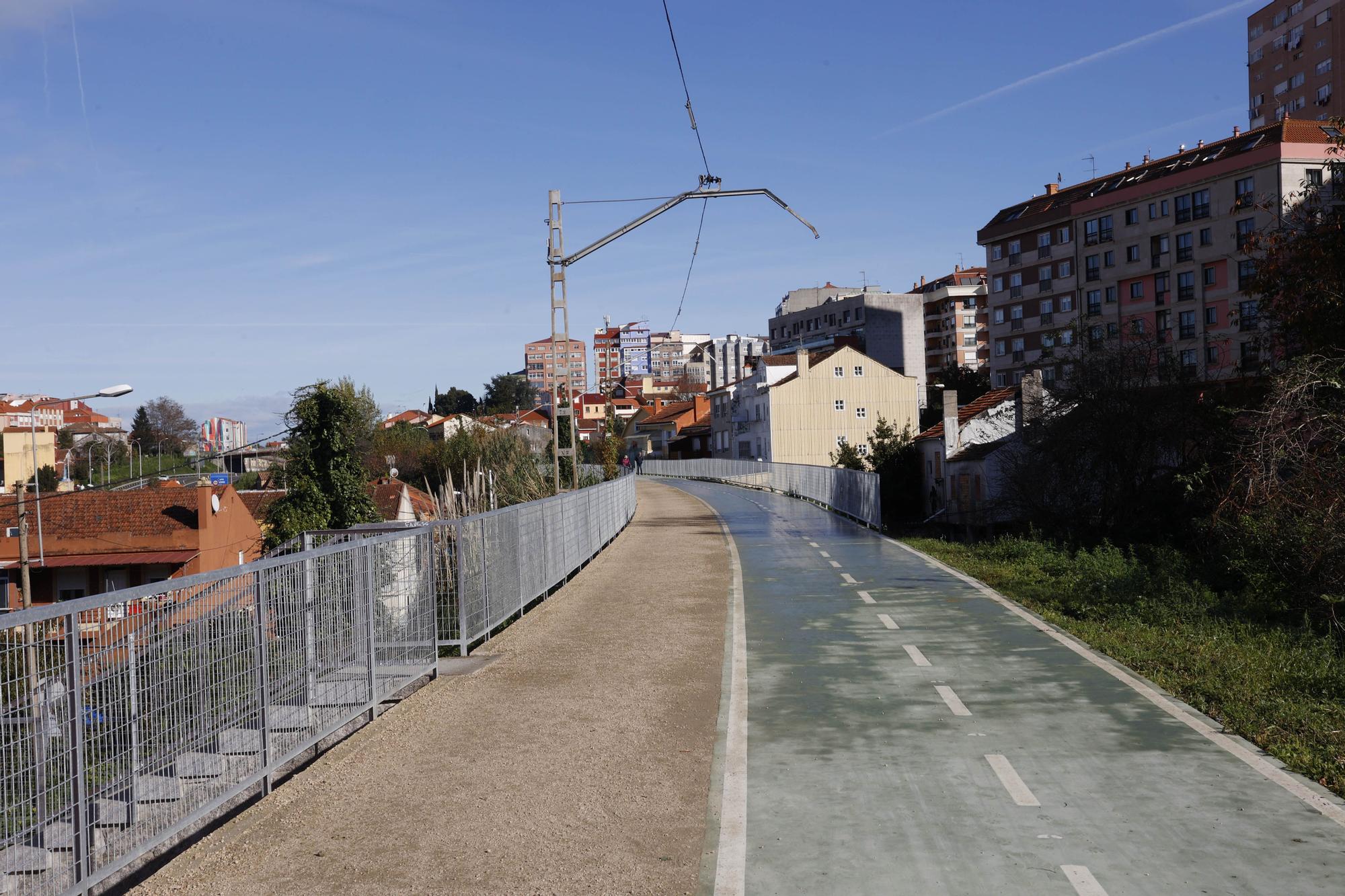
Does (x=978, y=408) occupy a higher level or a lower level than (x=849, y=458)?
higher

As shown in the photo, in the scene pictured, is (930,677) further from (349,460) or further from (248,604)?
(349,460)

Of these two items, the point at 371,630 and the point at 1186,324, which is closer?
the point at 371,630

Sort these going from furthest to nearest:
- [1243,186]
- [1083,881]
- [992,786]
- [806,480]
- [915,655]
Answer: [1243,186]
[806,480]
[915,655]
[992,786]
[1083,881]

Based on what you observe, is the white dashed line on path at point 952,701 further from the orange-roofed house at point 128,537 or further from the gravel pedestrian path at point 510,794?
the orange-roofed house at point 128,537

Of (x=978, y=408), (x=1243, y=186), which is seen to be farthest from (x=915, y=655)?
(x=1243, y=186)

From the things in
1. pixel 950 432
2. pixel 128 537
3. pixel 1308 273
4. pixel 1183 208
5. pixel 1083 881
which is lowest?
pixel 128 537

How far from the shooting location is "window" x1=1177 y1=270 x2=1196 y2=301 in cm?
6831

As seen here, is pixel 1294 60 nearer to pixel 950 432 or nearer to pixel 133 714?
pixel 950 432

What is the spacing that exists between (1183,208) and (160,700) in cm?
7332

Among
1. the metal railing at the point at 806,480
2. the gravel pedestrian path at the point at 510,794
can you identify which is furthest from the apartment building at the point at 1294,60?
the gravel pedestrian path at the point at 510,794

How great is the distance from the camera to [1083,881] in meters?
5.25

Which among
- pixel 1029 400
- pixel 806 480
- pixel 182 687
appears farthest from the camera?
pixel 806 480

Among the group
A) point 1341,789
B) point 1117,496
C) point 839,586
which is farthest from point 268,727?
point 1117,496

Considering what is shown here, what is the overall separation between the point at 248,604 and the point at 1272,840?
5.83 metres
